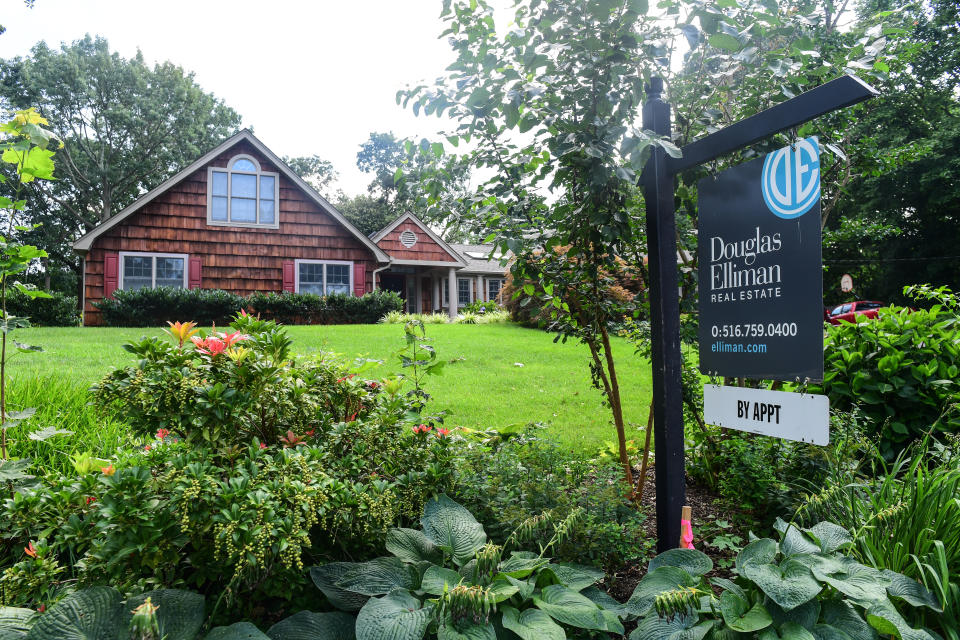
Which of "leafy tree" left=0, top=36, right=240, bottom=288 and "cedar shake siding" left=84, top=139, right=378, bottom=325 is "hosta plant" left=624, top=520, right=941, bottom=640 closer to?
"cedar shake siding" left=84, top=139, right=378, bottom=325

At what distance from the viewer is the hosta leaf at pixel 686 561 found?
1654 millimetres

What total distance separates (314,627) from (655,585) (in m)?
1.00

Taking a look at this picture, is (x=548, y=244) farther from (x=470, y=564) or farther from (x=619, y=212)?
(x=470, y=564)

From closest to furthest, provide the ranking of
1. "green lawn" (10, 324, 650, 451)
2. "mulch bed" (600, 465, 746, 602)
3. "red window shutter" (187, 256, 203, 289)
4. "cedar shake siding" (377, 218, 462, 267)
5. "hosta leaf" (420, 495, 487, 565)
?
"hosta leaf" (420, 495, 487, 565), "mulch bed" (600, 465, 746, 602), "green lawn" (10, 324, 650, 451), "red window shutter" (187, 256, 203, 289), "cedar shake siding" (377, 218, 462, 267)

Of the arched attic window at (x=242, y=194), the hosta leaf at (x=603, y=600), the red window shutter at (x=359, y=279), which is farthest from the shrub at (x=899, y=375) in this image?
the arched attic window at (x=242, y=194)

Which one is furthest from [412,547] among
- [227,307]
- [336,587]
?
[227,307]

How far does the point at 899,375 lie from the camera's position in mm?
3258

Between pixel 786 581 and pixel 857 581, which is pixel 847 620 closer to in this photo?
pixel 857 581

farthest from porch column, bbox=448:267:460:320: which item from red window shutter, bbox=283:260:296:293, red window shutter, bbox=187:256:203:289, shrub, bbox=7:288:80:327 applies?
shrub, bbox=7:288:80:327

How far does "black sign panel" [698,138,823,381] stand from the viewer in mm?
1692

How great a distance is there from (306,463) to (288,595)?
392 millimetres

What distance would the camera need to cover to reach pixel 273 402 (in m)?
2.02

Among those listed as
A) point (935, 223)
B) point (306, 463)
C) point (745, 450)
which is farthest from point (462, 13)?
point (935, 223)

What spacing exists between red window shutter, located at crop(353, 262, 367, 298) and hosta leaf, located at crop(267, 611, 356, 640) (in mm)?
13443
